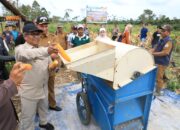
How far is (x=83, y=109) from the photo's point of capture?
357 centimetres

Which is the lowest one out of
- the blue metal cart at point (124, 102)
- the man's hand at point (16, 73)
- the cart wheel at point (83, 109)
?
the cart wheel at point (83, 109)

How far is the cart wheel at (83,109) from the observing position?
323cm

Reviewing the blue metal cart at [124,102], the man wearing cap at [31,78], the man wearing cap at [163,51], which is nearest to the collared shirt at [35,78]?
the man wearing cap at [31,78]

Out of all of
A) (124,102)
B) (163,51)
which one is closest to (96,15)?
(163,51)

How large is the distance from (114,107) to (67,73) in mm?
4251

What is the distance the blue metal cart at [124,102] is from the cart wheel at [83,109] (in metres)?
0.18

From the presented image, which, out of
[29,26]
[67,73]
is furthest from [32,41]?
[67,73]

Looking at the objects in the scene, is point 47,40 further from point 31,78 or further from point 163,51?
point 163,51

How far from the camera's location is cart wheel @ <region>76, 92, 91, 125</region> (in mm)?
3232

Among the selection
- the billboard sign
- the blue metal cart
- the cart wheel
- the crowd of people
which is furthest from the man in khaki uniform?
the billboard sign

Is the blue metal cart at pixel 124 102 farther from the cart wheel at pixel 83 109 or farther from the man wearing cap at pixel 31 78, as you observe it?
the man wearing cap at pixel 31 78

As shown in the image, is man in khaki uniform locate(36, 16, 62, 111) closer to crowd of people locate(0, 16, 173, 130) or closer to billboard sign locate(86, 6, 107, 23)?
crowd of people locate(0, 16, 173, 130)

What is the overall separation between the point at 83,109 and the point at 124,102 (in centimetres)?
117

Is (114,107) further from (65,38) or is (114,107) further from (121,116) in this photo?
(65,38)
